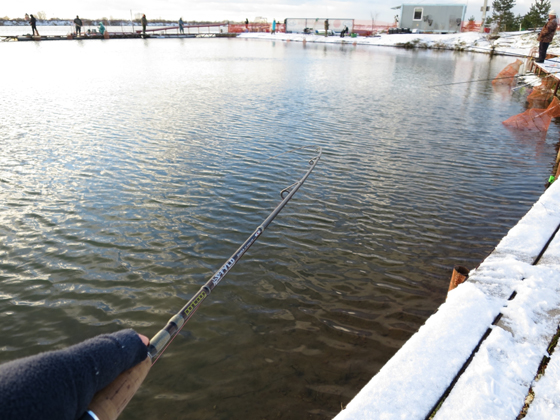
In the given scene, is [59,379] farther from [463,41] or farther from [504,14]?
[504,14]

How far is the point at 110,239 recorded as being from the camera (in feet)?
18.5

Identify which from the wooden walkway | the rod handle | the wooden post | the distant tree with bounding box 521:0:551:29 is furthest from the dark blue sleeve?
the distant tree with bounding box 521:0:551:29

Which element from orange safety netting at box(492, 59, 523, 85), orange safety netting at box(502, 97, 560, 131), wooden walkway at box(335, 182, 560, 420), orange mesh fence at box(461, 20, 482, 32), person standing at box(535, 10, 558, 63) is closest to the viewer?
wooden walkway at box(335, 182, 560, 420)

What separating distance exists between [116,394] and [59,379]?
0.39m

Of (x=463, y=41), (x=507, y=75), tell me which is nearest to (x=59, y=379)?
(x=507, y=75)

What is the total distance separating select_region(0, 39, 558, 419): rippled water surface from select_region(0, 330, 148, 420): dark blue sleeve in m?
2.00

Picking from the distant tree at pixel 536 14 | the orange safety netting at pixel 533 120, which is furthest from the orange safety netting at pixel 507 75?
the distant tree at pixel 536 14

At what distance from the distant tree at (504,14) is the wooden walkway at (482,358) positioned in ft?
242

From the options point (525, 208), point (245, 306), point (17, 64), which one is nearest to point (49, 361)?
point (245, 306)

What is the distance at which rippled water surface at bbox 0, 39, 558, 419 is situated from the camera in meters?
3.70

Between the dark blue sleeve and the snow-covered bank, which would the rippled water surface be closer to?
the dark blue sleeve

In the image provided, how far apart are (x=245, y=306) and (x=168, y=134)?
26.0 feet

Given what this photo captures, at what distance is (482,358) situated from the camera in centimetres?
264

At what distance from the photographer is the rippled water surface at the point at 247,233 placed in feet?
12.1
